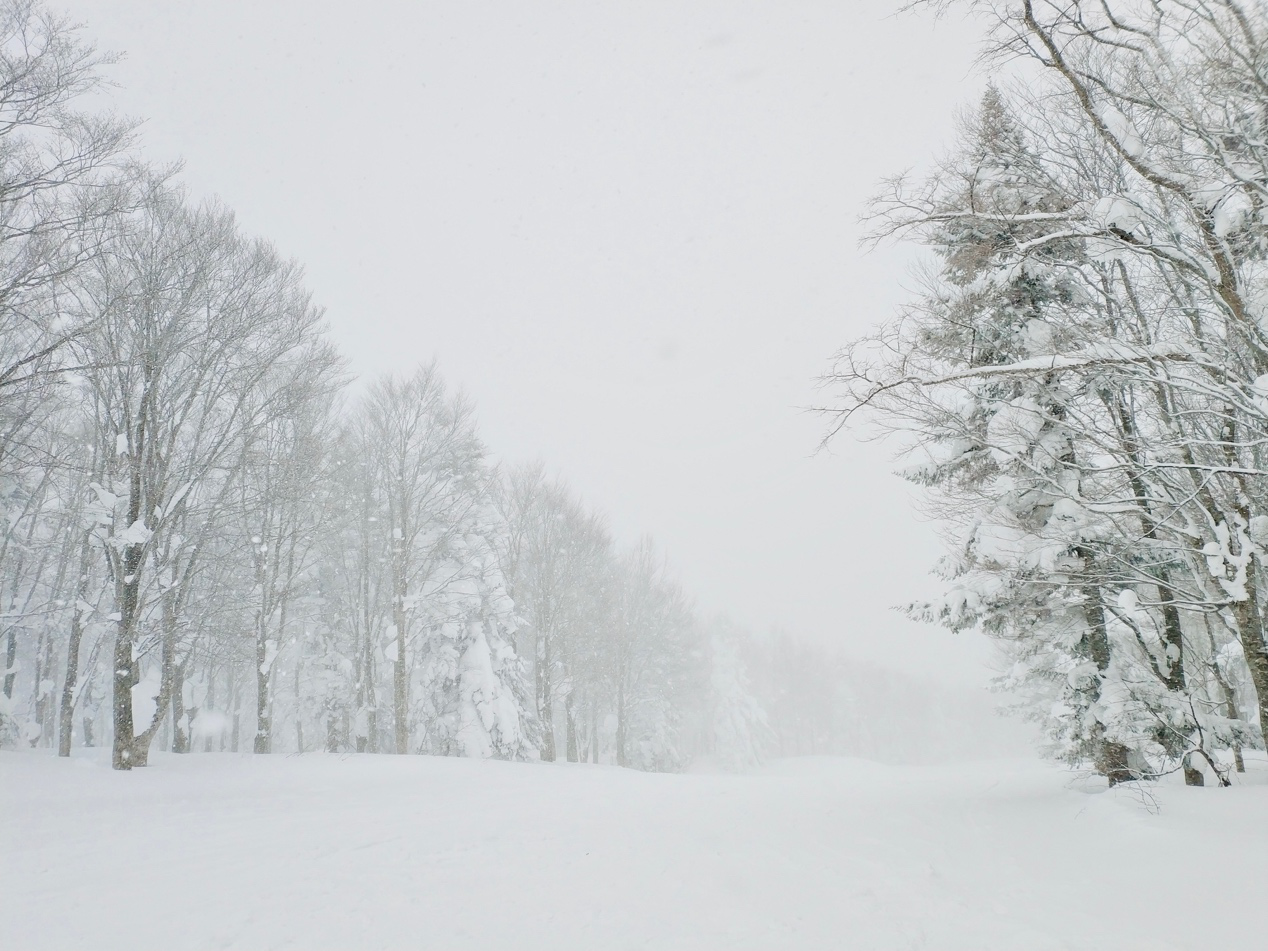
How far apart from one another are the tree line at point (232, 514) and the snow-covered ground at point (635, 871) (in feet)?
16.9

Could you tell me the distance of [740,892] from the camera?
16.7ft

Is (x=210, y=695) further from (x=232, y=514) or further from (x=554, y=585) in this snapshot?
(x=232, y=514)

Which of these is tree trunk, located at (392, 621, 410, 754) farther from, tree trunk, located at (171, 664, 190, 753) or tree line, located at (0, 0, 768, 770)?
tree trunk, located at (171, 664, 190, 753)

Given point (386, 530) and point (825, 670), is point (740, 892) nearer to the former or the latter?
point (386, 530)

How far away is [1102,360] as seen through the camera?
4918mm

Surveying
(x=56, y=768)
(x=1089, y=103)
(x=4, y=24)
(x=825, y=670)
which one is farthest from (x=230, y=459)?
(x=825, y=670)

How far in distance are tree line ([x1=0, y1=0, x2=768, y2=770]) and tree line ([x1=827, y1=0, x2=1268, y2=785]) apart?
10.9 m

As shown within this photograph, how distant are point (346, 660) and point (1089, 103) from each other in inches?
1033

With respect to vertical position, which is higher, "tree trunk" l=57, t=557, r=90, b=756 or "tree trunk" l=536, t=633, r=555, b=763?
"tree trunk" l=57, t=557, r=90, b=756

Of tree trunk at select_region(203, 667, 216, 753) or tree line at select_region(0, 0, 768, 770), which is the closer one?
tree line at select_region(0, 0, 768, 770)

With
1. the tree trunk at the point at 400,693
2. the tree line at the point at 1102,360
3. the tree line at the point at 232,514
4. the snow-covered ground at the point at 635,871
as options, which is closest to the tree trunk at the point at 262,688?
the tree line at the point at 232,514

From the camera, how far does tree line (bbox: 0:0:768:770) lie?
350 inches

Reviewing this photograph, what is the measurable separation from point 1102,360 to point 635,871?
5.80m

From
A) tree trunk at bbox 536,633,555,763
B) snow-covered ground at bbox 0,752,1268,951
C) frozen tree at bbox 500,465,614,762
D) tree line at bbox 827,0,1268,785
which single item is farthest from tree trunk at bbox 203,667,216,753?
tree line at bbox 827,0,1268,785
